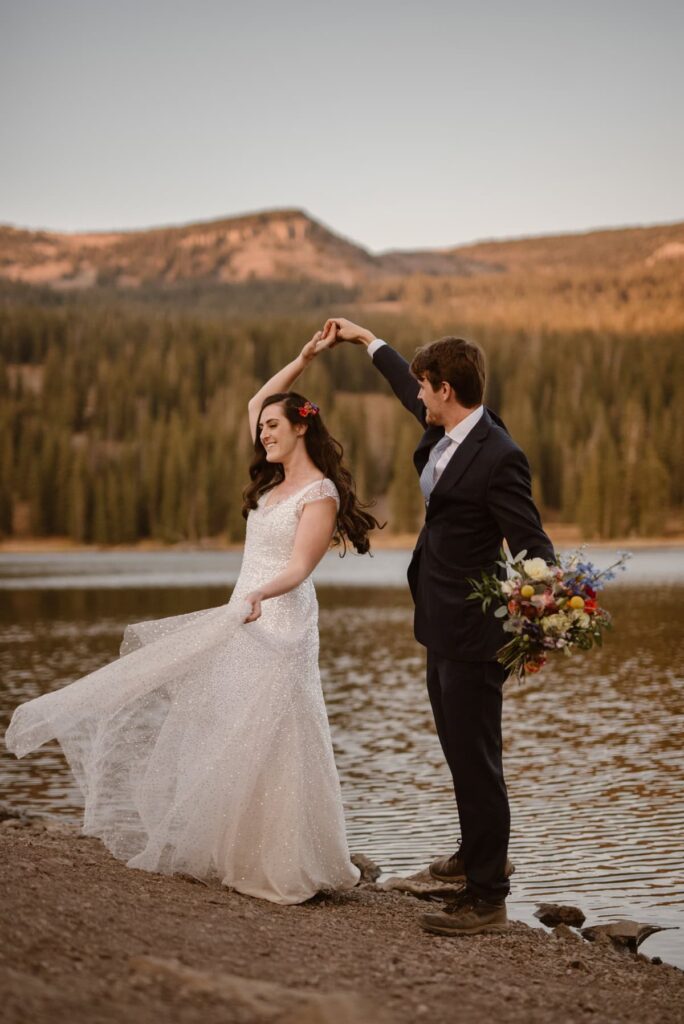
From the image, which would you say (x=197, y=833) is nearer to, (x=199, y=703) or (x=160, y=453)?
(x=199, y=703)

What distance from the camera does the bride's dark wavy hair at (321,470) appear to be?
7.32m

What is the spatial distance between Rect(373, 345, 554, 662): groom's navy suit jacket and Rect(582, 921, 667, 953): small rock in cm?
244

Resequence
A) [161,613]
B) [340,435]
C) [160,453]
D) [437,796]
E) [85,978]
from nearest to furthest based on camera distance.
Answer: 1. [85,978]
2. [437,796]
3. [161,613]
4. [160,453]
5. [340,435]

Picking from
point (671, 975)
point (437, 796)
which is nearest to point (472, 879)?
point (671, 975)

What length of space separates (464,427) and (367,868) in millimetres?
4088

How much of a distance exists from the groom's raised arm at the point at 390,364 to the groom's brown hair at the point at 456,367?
0.42 m

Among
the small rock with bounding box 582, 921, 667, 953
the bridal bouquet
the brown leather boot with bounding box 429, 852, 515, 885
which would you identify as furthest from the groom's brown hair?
the small rock with bounding box 582, 921, 667, 953

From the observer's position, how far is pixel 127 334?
637ft

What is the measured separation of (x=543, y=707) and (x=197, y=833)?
13.7 metres

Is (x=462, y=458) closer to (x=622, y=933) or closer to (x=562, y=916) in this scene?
(x=622, y=933)

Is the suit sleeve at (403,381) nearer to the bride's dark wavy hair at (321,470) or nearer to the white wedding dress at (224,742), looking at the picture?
the bride's dark wavy hair at (321,470)

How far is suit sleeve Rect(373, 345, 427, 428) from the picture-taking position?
723cm

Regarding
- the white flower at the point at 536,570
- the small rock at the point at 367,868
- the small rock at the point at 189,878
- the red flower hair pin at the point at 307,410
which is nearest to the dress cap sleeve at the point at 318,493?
the red flower hair pin at the point at 307,410

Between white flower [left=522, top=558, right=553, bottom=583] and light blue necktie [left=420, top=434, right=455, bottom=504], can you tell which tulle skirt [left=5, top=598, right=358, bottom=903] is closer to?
light blue necktie [left=420, top=434, right=455, bottom=504]
